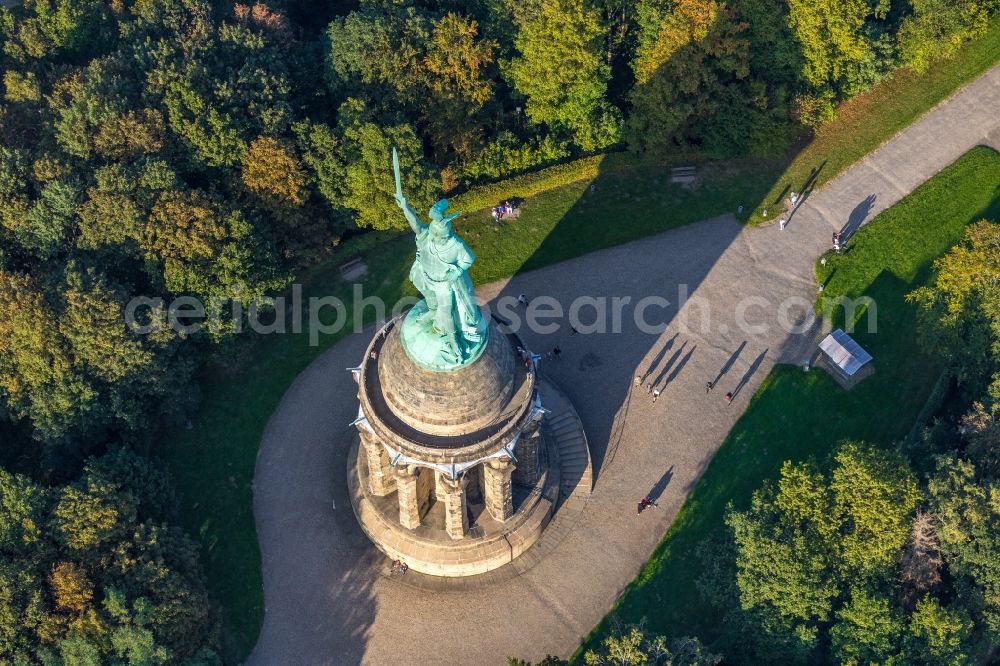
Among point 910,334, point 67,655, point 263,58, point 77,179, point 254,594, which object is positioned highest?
point 263,58

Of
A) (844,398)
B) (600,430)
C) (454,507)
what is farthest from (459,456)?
(844,398)

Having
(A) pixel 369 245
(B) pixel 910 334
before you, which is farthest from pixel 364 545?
(B) pixel 910 334

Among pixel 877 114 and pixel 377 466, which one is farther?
pixel 877 114

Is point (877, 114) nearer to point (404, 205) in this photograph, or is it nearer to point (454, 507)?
point (454, 507)

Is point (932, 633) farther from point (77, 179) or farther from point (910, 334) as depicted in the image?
point (77, 179)

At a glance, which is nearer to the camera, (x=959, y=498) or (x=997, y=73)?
(x=959, y=498)

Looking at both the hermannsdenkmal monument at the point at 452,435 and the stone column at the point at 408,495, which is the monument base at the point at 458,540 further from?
the stone column at the point at 408,495
